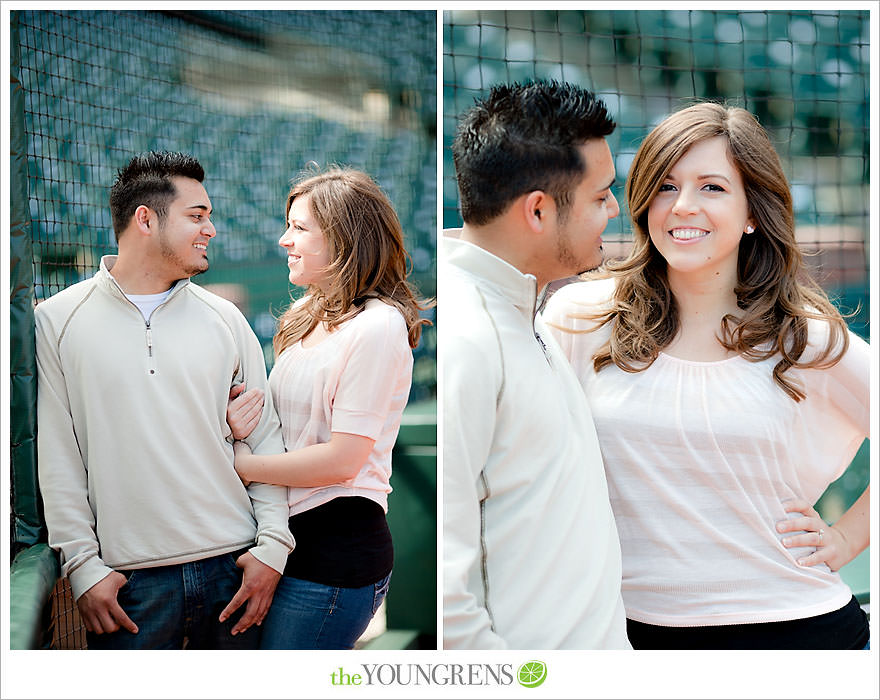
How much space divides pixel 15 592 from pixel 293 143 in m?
1.30

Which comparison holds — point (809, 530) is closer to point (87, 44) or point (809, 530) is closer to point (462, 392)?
point (462, 392)

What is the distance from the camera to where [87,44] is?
2.10 m

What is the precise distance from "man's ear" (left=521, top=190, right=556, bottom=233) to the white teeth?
16.7 inches

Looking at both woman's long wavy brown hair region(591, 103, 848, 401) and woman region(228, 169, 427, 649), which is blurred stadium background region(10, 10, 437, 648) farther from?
woman's long wavy brown hair region(591, 103, 848, 401)

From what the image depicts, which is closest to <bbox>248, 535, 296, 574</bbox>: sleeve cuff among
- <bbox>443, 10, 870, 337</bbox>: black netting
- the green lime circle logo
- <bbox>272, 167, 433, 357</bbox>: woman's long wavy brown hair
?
<bbox>272, 167, 433, 357</bbox>: woman's long wavy brown hair

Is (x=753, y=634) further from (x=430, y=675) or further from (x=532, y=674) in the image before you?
(x=430, y=675)

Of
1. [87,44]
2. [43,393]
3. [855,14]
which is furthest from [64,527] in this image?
[855,14]

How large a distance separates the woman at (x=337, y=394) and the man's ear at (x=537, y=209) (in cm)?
43

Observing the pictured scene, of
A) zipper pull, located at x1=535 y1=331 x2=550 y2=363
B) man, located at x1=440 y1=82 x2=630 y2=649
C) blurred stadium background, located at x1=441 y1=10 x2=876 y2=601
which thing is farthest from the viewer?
blurred stadium background, located at x1=441 y1=10 x2=876 y2=601

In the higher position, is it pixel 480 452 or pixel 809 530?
pixel 480 452

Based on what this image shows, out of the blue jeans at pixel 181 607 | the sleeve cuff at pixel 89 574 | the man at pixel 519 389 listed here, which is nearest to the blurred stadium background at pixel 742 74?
the man at pixel 519 389

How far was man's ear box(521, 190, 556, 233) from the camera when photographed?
1.78 m

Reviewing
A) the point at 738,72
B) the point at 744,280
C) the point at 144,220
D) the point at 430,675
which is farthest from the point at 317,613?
the point at 738,72

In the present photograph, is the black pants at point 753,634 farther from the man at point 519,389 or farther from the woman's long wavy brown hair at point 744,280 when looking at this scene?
the woman's long wavy brown hair at point 744,280
